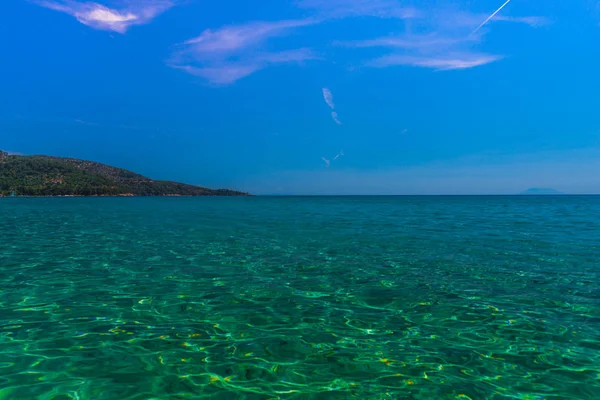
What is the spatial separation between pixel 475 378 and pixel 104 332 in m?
7.77

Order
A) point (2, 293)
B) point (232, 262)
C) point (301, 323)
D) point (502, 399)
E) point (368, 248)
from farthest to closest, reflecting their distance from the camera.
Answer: point (368, 248)
point (232, 262)
point (2, 293)
point (301, 323)
point (502, 399)

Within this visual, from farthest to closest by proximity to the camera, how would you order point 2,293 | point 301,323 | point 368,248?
point 368,248, point 2,293, point 301,323

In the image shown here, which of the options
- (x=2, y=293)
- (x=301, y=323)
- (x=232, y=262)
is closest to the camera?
(x=301, y=323)

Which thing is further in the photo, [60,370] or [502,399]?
[60,370]

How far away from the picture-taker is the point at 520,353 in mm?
7242

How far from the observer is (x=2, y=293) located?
1101cm

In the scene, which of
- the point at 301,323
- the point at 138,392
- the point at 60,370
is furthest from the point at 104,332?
the point at 301,323

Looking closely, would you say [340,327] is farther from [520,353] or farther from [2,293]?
[2,293]

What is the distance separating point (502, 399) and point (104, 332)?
8.07 m

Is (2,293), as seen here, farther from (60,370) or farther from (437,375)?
(437,375)

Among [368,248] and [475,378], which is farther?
[368,248]

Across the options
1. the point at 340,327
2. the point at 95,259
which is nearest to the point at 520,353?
the point at 340,327

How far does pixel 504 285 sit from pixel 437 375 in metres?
7.46

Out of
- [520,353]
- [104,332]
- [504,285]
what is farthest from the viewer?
[504,285]
